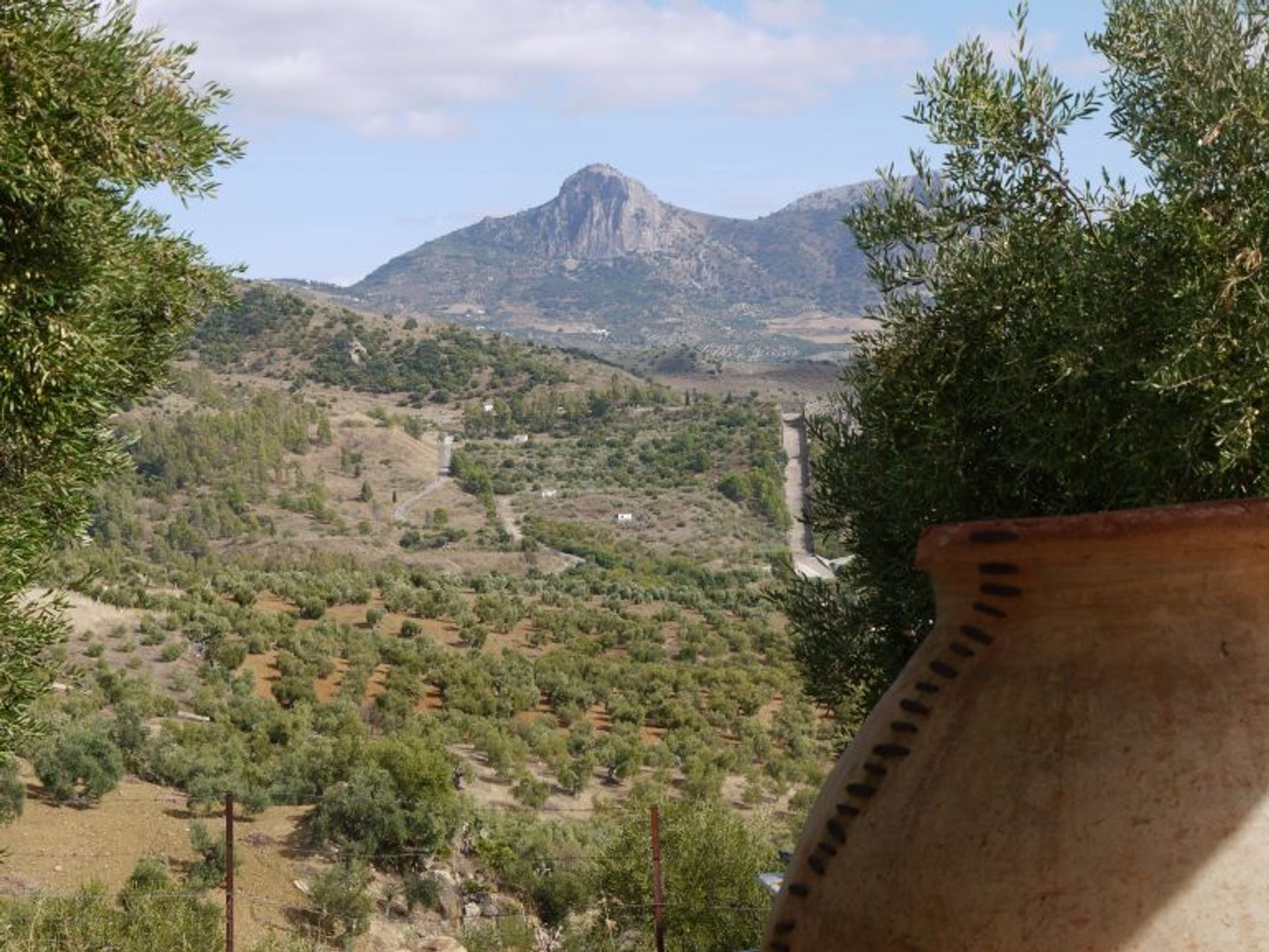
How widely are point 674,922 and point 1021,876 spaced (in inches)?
577

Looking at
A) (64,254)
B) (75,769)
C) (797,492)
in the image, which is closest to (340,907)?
(75,769)

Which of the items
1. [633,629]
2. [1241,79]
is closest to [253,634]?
[633,629]

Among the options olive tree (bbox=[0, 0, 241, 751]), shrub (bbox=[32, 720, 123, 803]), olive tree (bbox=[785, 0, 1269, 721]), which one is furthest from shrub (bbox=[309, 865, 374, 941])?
olive tree (bbox=[0, 0, 241, 751])

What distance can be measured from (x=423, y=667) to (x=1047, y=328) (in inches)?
1283

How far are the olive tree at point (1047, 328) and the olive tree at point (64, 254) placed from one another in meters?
4.99

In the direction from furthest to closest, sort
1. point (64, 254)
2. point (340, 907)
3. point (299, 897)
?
point (299, 897)
point (340, 907)
point (64, 254)

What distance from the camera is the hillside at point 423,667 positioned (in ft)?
64.4

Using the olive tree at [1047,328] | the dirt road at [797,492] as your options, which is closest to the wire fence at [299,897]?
the olive tree at [1047,328]

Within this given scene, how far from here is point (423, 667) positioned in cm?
3881

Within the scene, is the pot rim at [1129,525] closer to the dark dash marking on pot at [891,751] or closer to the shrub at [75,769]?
the dark dash marking on pot at [891,751]

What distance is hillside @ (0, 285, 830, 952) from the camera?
64.4ft

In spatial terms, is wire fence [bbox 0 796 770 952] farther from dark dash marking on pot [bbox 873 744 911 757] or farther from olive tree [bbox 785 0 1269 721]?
dark dash marking on pot [bbox 873 744 911 757]

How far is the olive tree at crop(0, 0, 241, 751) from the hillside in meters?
0.82

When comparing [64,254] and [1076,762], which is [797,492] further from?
[1076,762]
